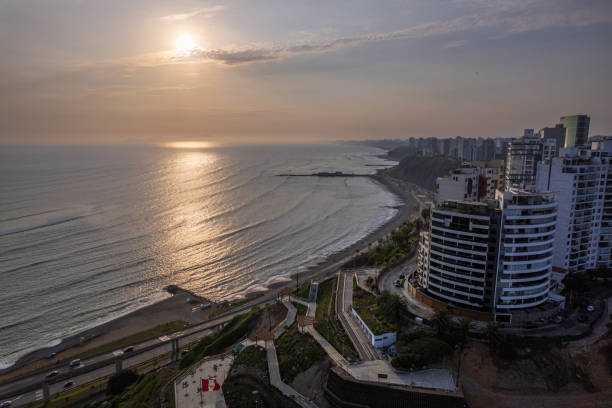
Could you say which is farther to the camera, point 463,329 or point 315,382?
point 463,329

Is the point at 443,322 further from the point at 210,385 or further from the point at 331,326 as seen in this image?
the point at 210,385

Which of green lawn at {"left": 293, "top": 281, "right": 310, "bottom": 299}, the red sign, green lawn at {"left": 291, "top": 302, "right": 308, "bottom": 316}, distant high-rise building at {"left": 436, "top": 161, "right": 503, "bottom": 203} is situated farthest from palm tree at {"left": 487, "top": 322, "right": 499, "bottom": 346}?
green lawn at {"left": 293, "top": 281, "right": 310, "bottom": 299}

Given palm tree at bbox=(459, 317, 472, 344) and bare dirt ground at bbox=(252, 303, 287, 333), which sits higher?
palm tree at bbox=(459, 317, 472, 344)

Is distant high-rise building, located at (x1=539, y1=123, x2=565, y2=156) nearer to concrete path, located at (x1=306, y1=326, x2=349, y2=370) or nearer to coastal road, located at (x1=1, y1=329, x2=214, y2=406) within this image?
concrete path, located at (x1=306, y1=326, x2=349, y2=370)

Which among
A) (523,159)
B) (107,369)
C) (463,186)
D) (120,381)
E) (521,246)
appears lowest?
(107,369)

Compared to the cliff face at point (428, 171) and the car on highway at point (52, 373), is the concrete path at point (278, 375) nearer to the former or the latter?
the car on highway at point (52, 373)

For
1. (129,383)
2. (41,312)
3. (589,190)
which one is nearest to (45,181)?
(41,312)

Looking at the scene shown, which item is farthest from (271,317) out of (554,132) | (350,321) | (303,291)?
(554,132)
